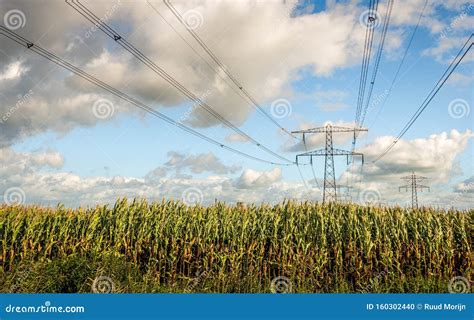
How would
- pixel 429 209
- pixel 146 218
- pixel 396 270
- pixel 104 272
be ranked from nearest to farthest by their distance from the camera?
1. pixel 104 272
2. pixel 396 270
3. pixel 146 218
4. pixel 429 209

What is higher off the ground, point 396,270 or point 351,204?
point 351,204

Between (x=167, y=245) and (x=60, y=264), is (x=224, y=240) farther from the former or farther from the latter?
(x=60, y=264)

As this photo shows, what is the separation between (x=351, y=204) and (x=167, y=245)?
281 inches

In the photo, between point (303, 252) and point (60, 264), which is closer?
point (60, 264)

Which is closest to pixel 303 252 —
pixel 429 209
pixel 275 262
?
pixel 275 262

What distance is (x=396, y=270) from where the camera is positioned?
13.5 meters

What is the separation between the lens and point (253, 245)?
45.3 ft

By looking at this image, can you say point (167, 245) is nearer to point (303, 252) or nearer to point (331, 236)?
point (303, 252)

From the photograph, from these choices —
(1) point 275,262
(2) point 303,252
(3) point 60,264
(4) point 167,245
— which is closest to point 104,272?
(3) point 60,264

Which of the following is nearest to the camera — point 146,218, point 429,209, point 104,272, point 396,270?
point 104,272

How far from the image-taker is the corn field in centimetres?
1320

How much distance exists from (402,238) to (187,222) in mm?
7677

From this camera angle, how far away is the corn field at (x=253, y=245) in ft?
43.3

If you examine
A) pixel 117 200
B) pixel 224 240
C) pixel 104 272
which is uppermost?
pixel 117 200
